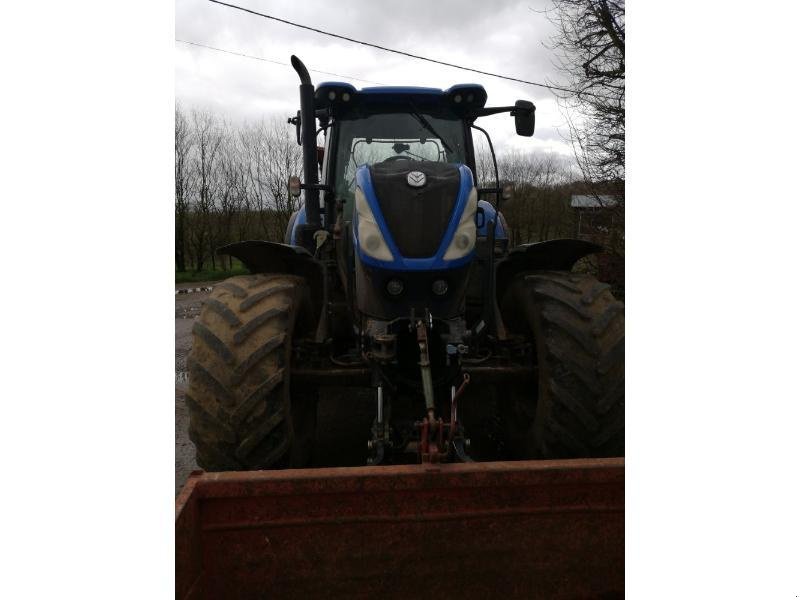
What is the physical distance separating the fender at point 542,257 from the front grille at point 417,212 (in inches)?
31.3

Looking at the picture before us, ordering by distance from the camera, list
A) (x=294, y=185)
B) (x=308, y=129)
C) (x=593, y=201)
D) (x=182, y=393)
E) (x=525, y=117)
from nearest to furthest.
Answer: (x=308, y=129) → (x=294, y=185) → (x=525, y=117) → (x=182, y=393) → (x=593, y=201)

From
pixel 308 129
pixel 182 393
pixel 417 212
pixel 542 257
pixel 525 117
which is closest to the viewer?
pixel 417 212

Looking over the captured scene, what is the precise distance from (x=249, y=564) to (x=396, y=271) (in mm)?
1288

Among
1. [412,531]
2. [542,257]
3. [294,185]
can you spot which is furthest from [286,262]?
[412,531]

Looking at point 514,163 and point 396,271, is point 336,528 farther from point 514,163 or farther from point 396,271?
point 514,163

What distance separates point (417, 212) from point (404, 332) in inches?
23.0

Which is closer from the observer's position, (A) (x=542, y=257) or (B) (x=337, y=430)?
(A) (x=542, y=257)

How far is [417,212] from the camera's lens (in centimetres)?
247

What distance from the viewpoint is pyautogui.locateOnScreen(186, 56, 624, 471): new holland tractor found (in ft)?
8.14

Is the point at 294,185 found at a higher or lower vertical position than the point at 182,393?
higher

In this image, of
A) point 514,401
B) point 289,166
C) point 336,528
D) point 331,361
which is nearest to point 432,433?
point 336,528

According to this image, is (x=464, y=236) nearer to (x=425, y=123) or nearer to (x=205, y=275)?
(x=425, y=123)

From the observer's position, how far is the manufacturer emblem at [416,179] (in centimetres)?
247

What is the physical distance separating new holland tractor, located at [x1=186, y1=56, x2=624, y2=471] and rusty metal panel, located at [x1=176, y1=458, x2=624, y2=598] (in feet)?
0.69
